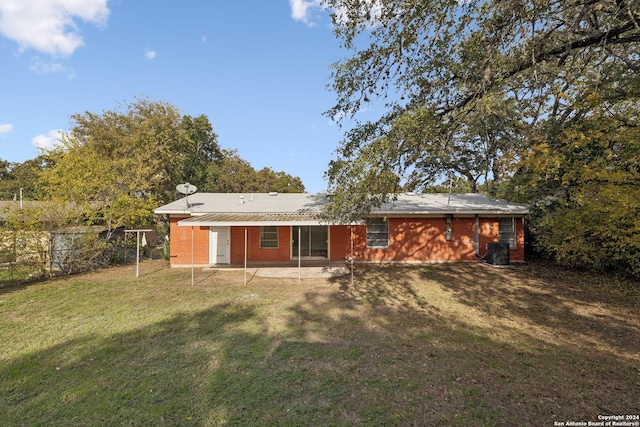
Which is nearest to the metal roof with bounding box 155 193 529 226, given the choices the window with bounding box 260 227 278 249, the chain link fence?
the window with bounding box 260 227 278 249

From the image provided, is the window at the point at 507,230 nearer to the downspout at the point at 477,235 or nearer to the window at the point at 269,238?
the downspout at the point at 477,235

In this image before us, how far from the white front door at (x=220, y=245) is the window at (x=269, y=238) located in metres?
1.51

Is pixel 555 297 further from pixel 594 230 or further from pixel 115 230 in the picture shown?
pixel 115 230

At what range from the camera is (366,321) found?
6.23m

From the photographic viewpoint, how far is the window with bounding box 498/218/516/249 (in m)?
13.6

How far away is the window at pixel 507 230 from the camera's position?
13630 mm

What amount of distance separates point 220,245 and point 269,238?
221cm

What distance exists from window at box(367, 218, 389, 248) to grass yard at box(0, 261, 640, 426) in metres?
4.82

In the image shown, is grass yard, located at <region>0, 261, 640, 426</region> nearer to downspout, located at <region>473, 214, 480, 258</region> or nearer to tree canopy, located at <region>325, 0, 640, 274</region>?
tree canopy, located at <region>325, 0, 640, 274</region>

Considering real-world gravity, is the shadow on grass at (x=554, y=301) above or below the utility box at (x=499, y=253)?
below

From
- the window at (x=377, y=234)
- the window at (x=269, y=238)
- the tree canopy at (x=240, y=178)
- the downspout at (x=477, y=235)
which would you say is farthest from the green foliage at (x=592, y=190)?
the tree canopy at (x=240, y=178)

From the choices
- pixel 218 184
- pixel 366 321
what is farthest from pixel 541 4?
pixel 218 184

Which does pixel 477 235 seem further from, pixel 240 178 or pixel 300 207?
pixel 240 178

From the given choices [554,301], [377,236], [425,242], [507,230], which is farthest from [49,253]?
[507,230]
